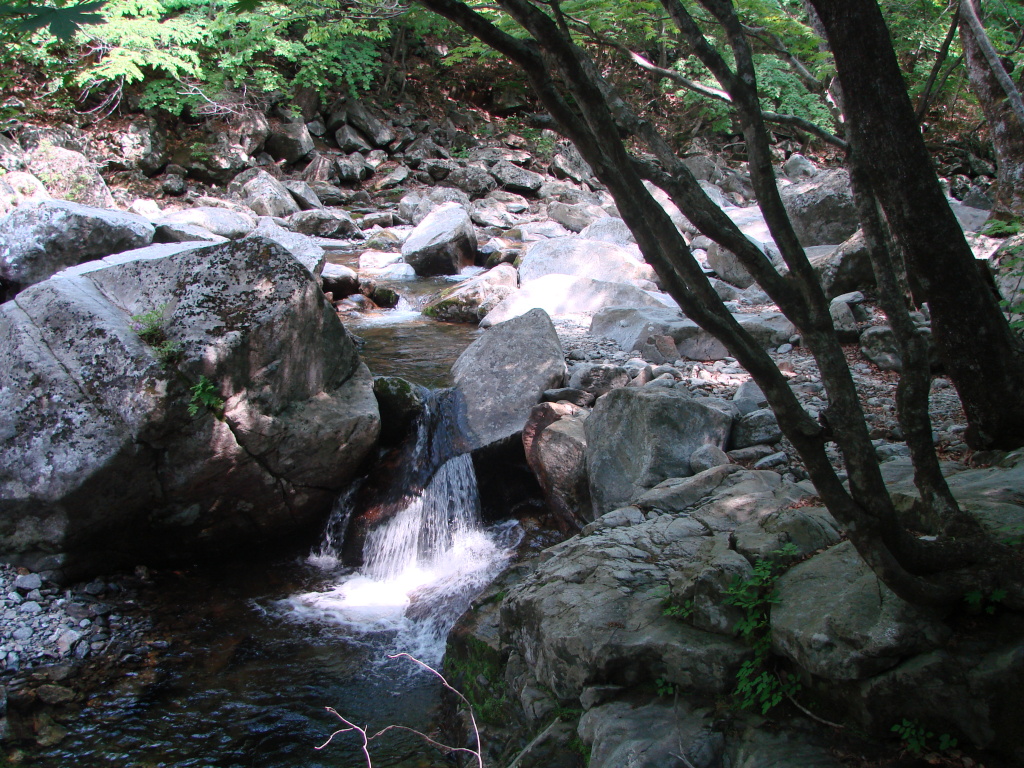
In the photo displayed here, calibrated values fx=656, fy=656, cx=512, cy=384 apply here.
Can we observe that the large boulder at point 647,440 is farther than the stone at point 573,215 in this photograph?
No

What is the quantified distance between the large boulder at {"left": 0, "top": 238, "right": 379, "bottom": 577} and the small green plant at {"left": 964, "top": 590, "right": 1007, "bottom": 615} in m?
4.30

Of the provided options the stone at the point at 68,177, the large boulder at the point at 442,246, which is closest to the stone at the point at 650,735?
the large boulder at the point at 442,246

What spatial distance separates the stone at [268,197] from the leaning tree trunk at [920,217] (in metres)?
15.0

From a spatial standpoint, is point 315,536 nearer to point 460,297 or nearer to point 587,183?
point 460,297

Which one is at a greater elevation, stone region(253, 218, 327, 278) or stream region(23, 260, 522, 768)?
stone region(253, 218, 327, 278)

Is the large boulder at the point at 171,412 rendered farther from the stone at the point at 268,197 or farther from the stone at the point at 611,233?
the stone at the point at 268,197

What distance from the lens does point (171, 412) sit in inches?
182

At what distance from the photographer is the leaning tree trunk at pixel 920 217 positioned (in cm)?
260

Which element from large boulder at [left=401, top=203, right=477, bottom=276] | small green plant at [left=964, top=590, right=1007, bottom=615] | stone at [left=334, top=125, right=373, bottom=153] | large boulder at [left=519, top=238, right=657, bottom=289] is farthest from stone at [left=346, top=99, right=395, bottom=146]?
small green plant at [left=964, top=590, right=1007, bottom=615]

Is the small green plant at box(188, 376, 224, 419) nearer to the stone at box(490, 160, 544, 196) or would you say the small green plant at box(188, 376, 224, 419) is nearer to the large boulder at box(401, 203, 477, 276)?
the large boulder at box(401, 203, 477, 276)

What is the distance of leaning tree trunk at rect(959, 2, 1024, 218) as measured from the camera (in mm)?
5000

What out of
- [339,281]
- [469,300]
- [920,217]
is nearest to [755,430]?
[920,217]

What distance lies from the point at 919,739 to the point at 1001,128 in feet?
17.8

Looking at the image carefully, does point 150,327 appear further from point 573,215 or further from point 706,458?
point 573,215
